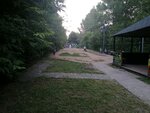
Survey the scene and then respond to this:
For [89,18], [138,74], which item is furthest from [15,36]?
[89,18]

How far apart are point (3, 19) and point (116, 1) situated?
1514 inches

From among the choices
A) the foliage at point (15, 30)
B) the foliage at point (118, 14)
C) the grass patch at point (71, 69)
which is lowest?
the grass patch at point (71, 69)

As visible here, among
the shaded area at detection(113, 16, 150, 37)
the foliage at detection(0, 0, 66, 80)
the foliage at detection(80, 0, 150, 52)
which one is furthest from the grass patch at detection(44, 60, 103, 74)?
the foliage at detection(80, 0, 150, 52)

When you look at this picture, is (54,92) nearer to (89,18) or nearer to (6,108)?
(6,108)

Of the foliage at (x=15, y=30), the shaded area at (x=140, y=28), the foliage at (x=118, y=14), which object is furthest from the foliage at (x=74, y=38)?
the foliage at (x=15, y=30)

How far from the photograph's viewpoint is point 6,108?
5.65 metres

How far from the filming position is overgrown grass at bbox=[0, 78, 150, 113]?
5605 millimetres

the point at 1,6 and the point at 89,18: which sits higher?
the point at 89,18

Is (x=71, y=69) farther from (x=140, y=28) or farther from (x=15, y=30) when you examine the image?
(x=15, y=30)

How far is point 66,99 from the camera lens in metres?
6.49

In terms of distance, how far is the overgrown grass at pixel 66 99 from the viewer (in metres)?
5.61

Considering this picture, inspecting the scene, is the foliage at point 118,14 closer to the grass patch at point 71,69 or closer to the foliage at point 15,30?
the grass patch at point 71,69

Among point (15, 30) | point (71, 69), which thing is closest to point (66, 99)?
point (15, 30)

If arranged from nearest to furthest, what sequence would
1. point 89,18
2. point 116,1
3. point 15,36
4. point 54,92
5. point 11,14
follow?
point 15,36
point 11,14
point 54,92
point 116,1
point 89,18
